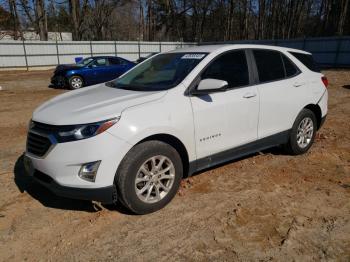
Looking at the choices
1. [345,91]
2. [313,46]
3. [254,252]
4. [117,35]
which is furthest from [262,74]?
[117,35]

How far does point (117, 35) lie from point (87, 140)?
193ft

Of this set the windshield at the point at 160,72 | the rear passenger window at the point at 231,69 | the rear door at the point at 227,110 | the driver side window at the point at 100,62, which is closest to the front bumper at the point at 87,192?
the rear door at the point at 227,110

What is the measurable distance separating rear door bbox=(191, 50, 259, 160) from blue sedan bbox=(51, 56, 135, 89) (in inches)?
463

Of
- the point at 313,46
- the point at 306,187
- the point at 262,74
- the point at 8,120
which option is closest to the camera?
the point at 306,187

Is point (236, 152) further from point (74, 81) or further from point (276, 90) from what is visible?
point (74, 81)

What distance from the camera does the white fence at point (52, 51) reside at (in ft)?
82.4

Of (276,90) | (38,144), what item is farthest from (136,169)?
(276,90)

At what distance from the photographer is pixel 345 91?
41.1ft

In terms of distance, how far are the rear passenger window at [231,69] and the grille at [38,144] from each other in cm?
192

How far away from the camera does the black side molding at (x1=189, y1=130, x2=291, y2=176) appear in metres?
3.89

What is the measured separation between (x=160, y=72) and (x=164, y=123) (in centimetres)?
109

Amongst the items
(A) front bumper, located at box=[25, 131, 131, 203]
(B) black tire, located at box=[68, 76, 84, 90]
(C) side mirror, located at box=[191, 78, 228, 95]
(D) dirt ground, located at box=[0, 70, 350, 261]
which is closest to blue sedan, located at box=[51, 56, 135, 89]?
(B) black tire, located at box=[68, 76, 84, 90]

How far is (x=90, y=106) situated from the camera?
3439 millimetres

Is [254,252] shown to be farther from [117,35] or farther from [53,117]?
[117,35]
